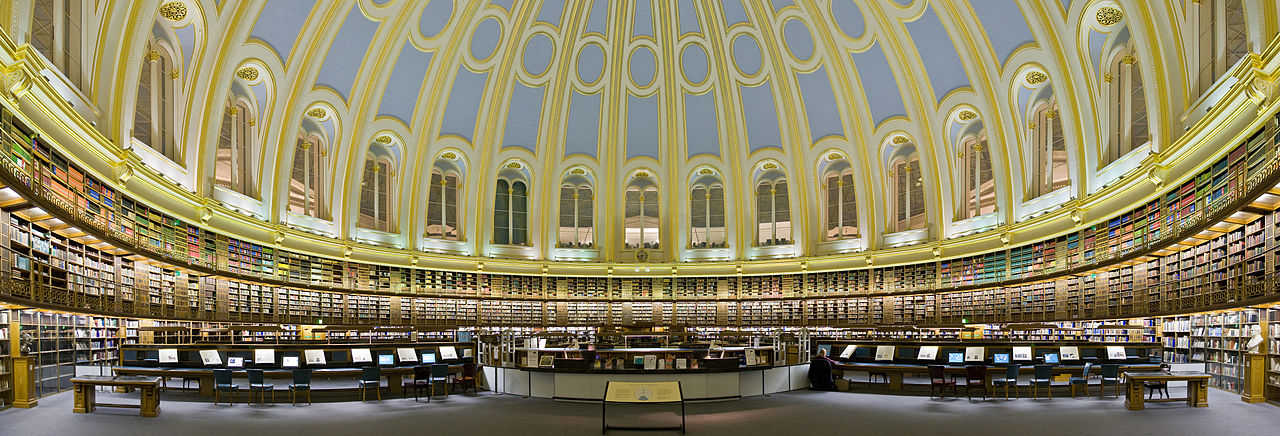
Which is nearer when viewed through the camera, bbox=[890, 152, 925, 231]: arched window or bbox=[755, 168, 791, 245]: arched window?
bbox=[890, 152, 925, 231]: arched window

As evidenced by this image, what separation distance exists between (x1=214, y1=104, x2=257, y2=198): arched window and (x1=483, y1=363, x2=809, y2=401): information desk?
39.3ft

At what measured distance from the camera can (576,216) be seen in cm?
3181

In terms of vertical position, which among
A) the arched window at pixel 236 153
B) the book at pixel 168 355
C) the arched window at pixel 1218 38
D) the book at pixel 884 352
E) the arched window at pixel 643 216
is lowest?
the book at pixel 884 352

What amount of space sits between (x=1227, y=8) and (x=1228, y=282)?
4.92 meters

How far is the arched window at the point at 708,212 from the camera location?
31.6 m

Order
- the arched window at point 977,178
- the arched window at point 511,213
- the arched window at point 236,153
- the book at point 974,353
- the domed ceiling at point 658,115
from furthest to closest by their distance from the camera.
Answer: the arched window at point 511,213 → the arched window at point 977,178 → the arched window at point 236,153 → the domed ceiling at point 658,115 → the book at point 974,353

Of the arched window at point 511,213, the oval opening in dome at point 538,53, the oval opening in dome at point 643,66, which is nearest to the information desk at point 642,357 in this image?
the oval opening in dome at point 538,53

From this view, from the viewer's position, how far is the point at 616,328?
2706 centimetres

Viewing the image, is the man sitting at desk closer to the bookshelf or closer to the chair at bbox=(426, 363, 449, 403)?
the chair at bbox=(426, 363, 449, 403)

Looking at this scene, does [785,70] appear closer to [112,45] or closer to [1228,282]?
[1228,282]

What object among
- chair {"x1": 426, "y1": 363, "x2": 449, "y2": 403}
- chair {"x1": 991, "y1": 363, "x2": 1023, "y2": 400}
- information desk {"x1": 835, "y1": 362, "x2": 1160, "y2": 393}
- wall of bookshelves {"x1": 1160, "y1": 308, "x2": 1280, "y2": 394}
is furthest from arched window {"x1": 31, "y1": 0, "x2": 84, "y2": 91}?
wall of bookshelves {"x1": 1160, "y1": 308, "x2": 1280, "y2": 394}

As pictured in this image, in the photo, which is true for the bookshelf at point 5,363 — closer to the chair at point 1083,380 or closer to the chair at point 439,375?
the chair at point 439,375

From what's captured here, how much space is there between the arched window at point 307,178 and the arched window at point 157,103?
18.1ft

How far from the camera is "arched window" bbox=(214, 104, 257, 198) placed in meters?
21.6
